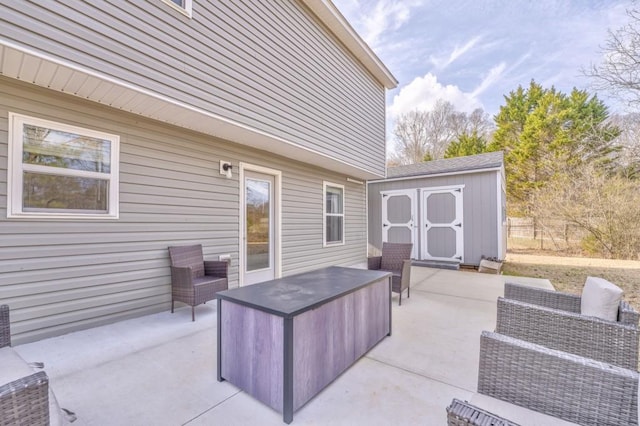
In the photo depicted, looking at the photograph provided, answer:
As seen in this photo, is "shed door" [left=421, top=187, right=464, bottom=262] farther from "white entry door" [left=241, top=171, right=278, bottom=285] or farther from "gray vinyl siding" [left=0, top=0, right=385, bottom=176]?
"white entry door" [left=241, top=171, right=278, bottom=285]

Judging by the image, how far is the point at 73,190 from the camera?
308cm

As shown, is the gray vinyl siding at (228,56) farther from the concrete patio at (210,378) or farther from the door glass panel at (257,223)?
the concrete patio at (210,378)

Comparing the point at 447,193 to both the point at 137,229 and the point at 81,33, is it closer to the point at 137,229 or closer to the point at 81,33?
the point at 137,229

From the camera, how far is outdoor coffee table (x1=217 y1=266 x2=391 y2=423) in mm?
1790

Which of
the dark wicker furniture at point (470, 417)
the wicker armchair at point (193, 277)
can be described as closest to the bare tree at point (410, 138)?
the wicker armchair at point (193, 277)

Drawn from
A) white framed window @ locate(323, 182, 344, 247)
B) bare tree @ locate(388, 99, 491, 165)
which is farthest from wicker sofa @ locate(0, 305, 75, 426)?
bare tree @ locate(388, 99, 491, 165)

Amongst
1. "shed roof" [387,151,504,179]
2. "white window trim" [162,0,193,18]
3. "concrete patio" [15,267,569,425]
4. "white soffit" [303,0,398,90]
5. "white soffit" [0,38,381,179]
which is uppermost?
"white soffit" [303,0,398,90]

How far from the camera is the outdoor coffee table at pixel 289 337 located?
1790 millimetres

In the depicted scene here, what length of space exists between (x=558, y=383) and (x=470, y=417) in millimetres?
574

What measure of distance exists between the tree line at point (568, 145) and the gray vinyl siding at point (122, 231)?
22.3 ft

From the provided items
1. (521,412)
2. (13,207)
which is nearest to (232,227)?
(13,207)

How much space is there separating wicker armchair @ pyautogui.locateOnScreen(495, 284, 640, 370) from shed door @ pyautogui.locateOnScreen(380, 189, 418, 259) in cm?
597

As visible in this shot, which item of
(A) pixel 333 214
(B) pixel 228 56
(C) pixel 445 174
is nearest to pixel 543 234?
(C) pixel 445 174

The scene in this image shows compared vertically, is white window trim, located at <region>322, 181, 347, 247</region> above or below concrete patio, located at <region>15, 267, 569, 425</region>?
above
